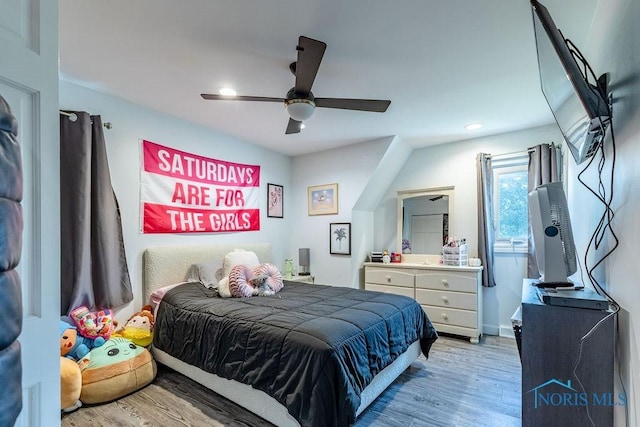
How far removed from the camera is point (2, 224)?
0.55 meters

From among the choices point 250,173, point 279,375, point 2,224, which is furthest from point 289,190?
point 2,224

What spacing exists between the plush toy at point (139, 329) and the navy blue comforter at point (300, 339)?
0.36 feet

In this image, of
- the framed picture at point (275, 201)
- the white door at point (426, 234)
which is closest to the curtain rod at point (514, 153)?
the white door at point (426, 234)

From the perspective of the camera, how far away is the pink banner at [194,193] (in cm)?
298

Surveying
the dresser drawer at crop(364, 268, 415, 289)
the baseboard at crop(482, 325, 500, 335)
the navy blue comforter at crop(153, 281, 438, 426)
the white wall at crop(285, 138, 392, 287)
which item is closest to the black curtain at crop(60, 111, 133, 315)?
the navy blue comforter at crop(153, 281, 438, 426)

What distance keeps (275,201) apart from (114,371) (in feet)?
9.04

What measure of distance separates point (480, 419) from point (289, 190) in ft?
11.8

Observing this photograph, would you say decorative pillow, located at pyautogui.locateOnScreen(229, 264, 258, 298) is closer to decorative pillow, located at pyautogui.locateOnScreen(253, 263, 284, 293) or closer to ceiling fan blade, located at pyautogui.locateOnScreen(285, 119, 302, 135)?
decorative pillow, located at pyautogui.locateOnScreen(253, 263, 284, 293)

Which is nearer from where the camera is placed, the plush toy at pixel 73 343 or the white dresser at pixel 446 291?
the plush toy at pixel 73 343

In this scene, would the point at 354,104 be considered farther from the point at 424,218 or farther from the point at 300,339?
the point at 424,218

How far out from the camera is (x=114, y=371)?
2229 millimetres

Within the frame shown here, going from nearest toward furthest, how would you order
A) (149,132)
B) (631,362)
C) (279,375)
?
(631,362), (279,375), (149,132)

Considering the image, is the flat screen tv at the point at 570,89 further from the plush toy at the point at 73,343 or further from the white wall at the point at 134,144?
the plush toy at the point at 73,343

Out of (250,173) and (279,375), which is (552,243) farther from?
(250,173)
